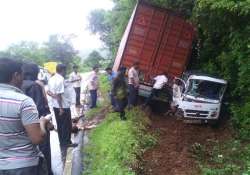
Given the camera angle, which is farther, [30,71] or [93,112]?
[93,112]

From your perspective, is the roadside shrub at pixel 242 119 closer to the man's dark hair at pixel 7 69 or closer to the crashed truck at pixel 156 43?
the crashed truck at pixel 156 43

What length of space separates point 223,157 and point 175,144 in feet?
4.76

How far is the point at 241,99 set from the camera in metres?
15.6

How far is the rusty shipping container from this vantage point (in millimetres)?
17531

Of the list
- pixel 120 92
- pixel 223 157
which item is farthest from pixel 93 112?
pixel 223 157

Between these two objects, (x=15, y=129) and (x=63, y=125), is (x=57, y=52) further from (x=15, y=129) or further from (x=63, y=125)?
(x=15, y=129)

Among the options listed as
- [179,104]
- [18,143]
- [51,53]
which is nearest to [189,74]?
[179,104]

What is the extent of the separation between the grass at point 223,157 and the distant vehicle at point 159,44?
17.4 ft

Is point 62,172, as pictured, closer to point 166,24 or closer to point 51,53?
point 166,24

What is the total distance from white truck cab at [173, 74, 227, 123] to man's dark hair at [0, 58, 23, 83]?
11159 mm

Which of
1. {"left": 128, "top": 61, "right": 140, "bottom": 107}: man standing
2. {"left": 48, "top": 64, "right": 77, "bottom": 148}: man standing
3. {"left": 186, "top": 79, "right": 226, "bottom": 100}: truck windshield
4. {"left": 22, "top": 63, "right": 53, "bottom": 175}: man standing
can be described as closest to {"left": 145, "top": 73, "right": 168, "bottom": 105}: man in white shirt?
{"left": 128, "top": 61, "right": 140, "bottom": 107}: man standing

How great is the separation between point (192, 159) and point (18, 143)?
6706 mm

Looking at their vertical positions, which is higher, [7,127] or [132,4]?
[132,4]

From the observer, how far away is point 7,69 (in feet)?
14.5
